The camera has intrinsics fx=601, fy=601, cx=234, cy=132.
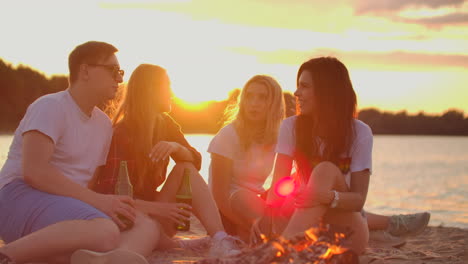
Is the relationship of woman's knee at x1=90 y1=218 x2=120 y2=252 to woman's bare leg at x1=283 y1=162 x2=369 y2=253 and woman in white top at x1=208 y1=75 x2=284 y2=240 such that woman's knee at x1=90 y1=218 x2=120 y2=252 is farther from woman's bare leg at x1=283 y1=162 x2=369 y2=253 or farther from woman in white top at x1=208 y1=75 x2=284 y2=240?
woman in white top at x1=208 y1=75 x2=284 y2=240

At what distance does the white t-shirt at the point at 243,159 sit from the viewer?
6.12 meters

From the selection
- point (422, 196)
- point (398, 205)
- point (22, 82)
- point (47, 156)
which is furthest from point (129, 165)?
point (22, 82)

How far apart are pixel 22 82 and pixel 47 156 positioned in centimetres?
3649

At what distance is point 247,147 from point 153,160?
123 cm

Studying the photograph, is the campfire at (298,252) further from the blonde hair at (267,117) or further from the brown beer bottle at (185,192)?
the blonde hair at (267,117)

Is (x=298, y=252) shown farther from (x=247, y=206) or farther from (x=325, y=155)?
(x=247, y=206)

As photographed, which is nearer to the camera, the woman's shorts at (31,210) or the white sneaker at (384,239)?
the woman's shorts at (31,210)

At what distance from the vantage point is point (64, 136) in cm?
466

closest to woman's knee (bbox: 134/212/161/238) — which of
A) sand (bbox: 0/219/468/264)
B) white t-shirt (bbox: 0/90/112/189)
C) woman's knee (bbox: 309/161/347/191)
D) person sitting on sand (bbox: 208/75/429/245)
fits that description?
sand (bbox: 0/219/468/264)

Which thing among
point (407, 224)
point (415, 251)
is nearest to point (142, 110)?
point (415, 251)

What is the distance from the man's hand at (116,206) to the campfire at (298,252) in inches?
50.2

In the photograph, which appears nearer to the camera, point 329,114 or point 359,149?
point 359,149

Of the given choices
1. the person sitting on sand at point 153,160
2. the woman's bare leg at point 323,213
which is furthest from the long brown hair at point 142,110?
the woman's bare leg at point 323,213

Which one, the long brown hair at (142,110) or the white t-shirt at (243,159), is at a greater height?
the long brown hair at (142,110)
